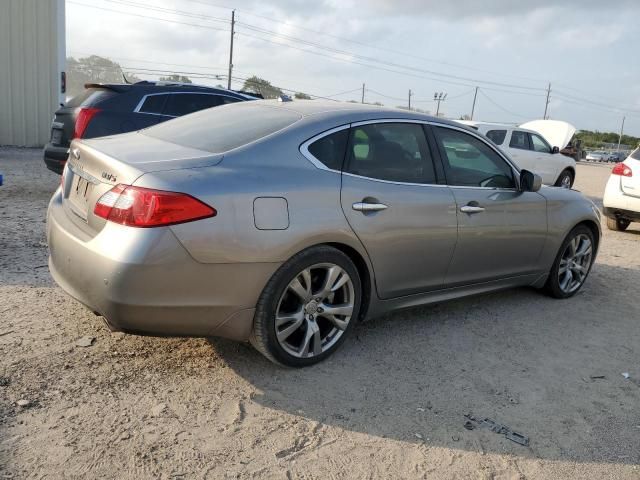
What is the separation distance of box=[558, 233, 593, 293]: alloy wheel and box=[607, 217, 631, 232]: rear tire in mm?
4361

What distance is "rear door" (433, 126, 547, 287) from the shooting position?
13.5 feet

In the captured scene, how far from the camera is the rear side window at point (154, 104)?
304 inches

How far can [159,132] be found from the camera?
387 centimetres

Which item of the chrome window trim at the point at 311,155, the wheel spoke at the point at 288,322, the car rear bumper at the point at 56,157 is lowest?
the wheel spoke at the point at 288,322

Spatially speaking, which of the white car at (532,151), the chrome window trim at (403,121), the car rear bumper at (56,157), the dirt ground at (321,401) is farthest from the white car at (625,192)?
the car rear bumper at (56,157)

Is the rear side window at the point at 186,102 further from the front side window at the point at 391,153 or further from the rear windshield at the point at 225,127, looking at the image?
the front side window at the point at 391,153

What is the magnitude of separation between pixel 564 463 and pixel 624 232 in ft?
25.2

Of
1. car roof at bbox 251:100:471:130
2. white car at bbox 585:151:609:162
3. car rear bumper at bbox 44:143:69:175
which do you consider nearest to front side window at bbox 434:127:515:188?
car roof at bbox 251:100:471:130

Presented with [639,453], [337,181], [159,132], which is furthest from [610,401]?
[159,132]

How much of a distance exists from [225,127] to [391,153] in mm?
1100

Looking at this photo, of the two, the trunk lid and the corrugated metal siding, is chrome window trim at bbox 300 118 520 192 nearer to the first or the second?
the trunk lid

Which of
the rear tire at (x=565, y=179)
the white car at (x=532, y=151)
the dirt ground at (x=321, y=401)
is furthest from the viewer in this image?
the rear tire at (x=565, y=179)

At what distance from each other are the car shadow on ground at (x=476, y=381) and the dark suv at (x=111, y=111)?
464cm

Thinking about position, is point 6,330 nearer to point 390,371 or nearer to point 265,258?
point 265,258
